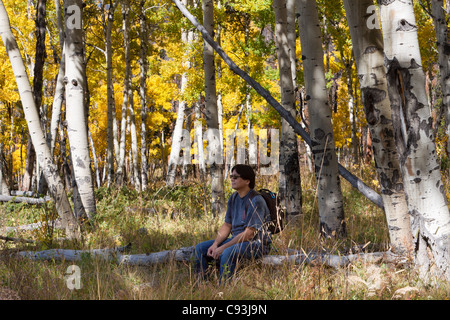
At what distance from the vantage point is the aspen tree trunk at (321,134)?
482 cm

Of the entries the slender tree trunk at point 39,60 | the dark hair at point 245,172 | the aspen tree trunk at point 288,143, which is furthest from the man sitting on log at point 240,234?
the slender tree trunk at point 39,60

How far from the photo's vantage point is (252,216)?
145 inches

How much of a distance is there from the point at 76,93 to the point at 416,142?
15.3ft

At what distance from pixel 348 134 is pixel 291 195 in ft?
89.4

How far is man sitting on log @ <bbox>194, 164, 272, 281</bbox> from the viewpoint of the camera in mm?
3590

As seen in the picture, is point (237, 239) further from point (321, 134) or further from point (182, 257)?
point (321, 134)

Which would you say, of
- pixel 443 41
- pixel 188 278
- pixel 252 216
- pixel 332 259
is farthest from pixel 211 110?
pixel 332 259

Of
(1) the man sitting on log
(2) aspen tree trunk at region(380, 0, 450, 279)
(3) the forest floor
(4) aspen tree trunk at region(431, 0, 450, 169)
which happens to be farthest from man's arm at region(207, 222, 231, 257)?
(4) aspen tree trunk at region(431, 0, 450, 169)

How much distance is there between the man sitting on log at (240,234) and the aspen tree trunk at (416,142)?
1245 millimetres

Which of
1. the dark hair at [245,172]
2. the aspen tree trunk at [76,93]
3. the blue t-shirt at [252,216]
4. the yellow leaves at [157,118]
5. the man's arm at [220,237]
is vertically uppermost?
the yellow leaves at [157,118]

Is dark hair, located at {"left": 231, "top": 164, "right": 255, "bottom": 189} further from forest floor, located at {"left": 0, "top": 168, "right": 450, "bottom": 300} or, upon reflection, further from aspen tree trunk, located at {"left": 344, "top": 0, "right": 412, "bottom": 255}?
aspen tree trunk, located at {"left": 344, "top": 0, "right": 412, "bottom": 255}

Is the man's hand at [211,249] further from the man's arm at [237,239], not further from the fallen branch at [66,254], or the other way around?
the fallen branch at [66,254]

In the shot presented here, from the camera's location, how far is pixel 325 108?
4.87 meters
